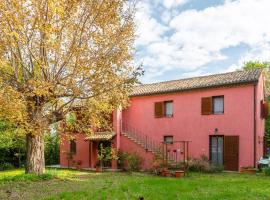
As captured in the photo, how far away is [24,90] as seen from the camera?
49.8 feet

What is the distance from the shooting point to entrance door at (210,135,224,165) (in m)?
22.3

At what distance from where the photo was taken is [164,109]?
25359 mm

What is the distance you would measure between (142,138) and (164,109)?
282cm

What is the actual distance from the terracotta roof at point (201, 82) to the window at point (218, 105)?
94cm

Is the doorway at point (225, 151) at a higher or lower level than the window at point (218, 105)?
lower

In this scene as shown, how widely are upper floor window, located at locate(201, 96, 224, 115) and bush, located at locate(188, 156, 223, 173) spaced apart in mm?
3364

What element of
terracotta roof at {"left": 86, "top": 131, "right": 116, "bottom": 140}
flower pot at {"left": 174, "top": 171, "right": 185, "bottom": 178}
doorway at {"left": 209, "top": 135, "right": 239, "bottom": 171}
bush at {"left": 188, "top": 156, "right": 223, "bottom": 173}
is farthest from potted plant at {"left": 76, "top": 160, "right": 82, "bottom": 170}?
flower pot at {"left": 174, "top": 171, "right": 185, "bottom": 178}

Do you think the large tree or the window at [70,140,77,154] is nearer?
the large tree

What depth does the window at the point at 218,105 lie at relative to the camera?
22703mm

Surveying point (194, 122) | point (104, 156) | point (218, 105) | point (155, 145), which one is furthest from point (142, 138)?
point (218, 105)

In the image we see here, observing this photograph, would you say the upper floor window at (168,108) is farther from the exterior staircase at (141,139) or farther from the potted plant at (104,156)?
the potted plant at (104,156)

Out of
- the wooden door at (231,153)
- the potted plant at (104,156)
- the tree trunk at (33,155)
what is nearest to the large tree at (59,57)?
the tree trunk at (33,155)

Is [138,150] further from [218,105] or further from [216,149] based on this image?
[218,105]

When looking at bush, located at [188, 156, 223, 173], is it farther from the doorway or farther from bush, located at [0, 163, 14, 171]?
bush, located at [0, 163, 14, 171]
